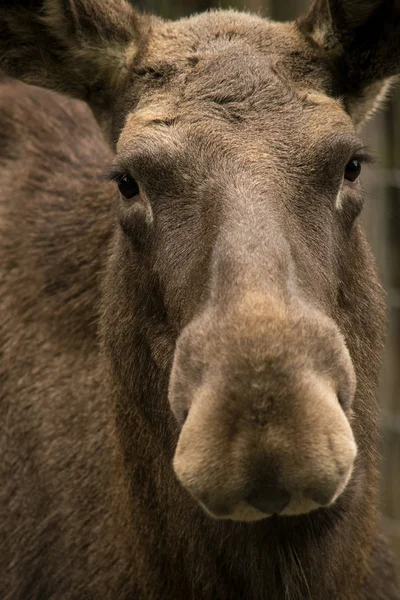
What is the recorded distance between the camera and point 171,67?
4.38 metres

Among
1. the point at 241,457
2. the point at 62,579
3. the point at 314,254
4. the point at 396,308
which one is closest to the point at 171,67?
the point at 314,254

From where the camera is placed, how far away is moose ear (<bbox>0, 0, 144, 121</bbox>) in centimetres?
468

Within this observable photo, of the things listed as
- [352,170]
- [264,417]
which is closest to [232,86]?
[352,170]

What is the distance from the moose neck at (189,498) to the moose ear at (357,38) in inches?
24.4

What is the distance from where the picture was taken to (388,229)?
372 inches

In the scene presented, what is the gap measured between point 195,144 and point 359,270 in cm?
83

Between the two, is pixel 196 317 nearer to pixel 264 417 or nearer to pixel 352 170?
pixel 264 417

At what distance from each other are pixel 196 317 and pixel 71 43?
5.42ft

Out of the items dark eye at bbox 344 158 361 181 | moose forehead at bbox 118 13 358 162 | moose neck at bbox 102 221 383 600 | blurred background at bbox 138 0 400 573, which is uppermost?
moose forehead at bbox 118 13 358 162

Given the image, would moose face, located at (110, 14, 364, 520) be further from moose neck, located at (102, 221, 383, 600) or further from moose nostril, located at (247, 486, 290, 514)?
moose neck, located at (102, 221, 383, 600)

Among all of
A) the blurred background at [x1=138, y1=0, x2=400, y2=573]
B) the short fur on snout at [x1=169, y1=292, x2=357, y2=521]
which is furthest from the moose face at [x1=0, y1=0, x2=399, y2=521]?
the blurred background at [x1=138, y1=0, x2=400, y2=573]

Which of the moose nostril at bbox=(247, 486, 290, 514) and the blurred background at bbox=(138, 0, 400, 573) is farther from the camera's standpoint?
the blurred background at bbox=(138, 0, 400, 573)

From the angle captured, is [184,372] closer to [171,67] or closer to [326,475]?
[326,475]

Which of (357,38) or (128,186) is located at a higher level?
(357,38)
